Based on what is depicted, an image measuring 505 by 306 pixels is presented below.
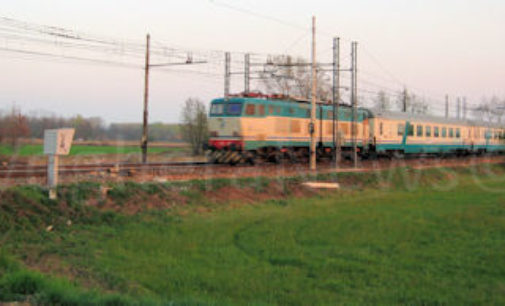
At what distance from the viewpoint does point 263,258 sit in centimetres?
1269

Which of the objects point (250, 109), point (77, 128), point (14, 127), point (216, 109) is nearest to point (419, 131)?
point (250, 109)

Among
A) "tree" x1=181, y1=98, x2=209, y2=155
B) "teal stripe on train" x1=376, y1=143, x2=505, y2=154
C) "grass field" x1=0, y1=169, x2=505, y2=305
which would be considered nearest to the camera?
"grass field" x1=0, y1=169, x2=505, y2=305

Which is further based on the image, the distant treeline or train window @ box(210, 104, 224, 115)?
the distant treeline

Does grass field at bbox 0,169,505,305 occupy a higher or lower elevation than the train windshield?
lower

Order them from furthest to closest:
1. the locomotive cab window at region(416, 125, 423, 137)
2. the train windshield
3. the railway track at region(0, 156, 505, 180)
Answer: the locomotive cab window at region(416, 125, 423, 137), the train windshield, the railway track at region(0, 156, 505, 180)

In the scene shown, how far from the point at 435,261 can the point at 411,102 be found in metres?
70.4

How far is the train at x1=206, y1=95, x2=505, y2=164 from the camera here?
26797 mm

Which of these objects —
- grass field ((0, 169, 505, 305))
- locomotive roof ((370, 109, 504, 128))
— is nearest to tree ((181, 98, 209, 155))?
locomotive roof ((370, 109, 504, 128))

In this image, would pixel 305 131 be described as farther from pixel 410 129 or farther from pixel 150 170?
pixel 410 129

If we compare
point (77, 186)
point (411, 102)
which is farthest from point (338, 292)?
point (411, 102)

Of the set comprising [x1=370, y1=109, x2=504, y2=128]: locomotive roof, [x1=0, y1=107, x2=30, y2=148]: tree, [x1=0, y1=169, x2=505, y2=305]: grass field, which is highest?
[x1=370, y1=109, x2=504, y2=128]: locomotive roof

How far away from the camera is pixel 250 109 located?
2681cm

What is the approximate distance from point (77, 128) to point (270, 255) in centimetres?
5009

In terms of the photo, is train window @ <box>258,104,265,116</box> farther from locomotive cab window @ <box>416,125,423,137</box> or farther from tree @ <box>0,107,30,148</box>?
locomotive cab window @ <box>416,125,423,137</box>
